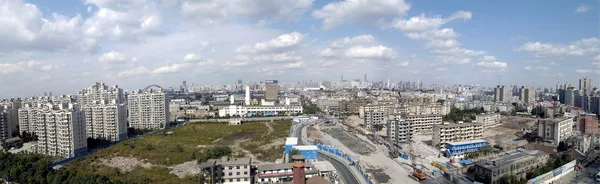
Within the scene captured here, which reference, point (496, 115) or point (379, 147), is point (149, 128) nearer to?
point (379, 147)

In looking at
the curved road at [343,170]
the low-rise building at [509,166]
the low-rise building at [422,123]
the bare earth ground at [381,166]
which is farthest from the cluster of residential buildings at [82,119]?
the low-rise building at [422,123]

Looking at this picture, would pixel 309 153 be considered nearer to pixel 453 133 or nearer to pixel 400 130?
pixel 400 130

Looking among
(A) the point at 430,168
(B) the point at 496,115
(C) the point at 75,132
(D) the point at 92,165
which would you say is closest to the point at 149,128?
(C) the point at 75,132

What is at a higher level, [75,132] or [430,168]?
[75,132]

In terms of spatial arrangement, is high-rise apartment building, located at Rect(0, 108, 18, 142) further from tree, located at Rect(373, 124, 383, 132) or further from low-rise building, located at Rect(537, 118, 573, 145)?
low-rise building, located at Rect(537, 118, 573, 145)

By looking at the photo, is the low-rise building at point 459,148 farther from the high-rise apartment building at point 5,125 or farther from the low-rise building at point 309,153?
the high-rise apartment building at point 5,125

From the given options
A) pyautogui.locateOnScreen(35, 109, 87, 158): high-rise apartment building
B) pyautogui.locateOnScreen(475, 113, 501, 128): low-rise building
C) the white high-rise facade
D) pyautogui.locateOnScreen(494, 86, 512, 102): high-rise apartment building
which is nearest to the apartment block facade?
the white high-rise facade
